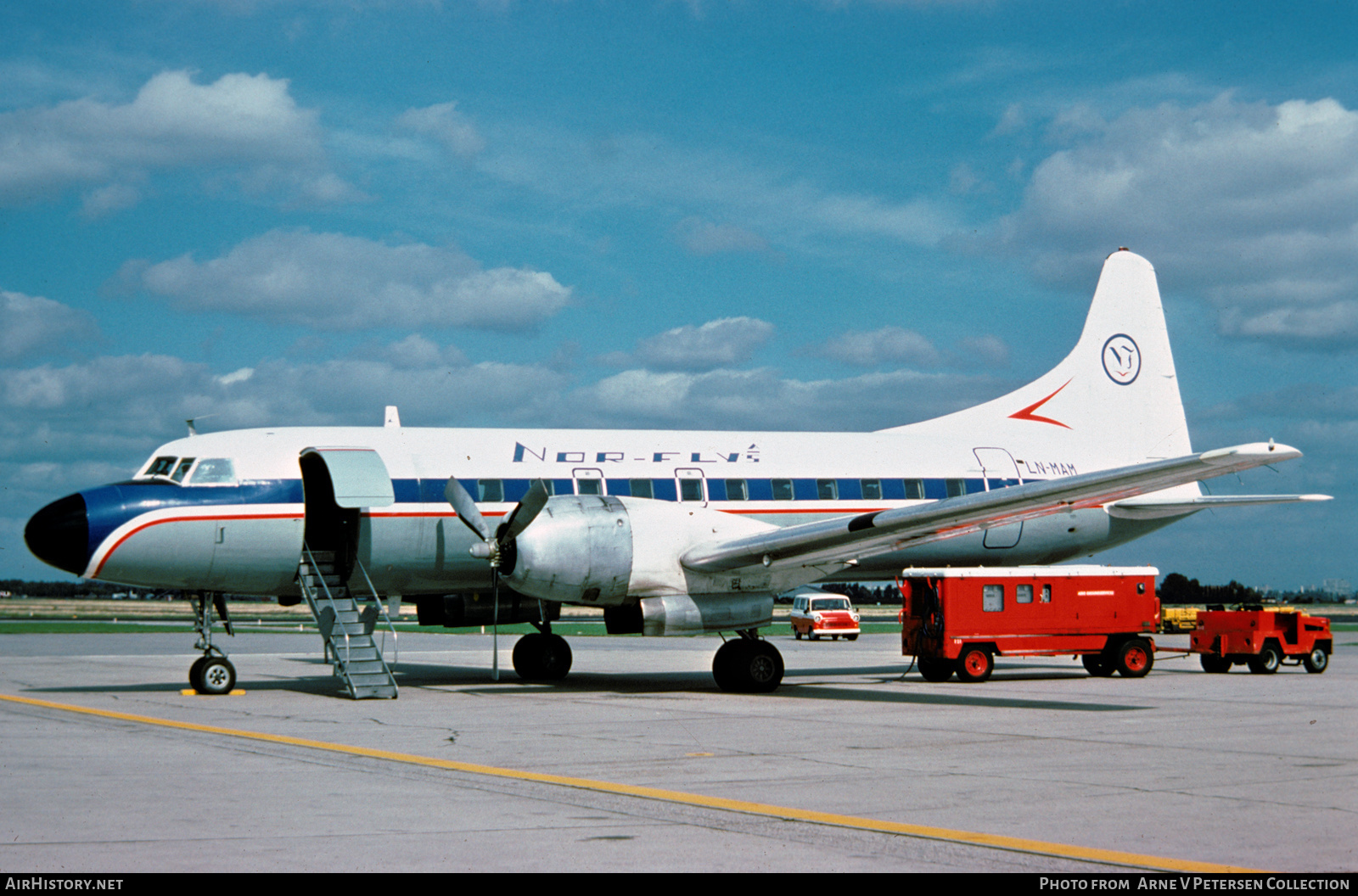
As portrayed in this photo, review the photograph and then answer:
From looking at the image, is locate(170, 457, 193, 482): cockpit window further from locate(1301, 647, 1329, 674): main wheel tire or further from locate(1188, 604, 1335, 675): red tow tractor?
locate(1301, 647, 1329, 674): main wheel tire

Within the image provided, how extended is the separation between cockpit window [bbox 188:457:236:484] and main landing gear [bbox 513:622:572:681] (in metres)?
6.56

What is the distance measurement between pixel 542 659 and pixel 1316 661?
657 inches

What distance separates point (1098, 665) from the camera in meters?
25.3

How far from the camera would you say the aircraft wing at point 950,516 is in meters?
15.8

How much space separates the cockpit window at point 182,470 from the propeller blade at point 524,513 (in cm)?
523

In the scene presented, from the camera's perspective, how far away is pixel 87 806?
30.8 feet

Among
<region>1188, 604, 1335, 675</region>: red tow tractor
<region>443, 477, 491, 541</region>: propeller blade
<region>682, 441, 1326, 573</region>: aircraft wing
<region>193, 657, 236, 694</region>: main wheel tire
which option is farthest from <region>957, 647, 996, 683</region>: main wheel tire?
<region>193, 657, 236, 694</region>: main wheel tire

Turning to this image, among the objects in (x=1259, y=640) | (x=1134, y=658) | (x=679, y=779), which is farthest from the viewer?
(x=1259, y=640)

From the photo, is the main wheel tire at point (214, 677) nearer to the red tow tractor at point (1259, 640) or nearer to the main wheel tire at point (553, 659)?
the main wheel tire at point (553, 659)

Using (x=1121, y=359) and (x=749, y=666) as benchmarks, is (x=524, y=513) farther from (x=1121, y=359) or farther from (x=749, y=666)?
(x=1121, y=359)

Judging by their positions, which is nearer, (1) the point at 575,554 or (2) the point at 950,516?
(2) the point at 950,516

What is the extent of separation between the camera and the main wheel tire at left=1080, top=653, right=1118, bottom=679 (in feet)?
82.2

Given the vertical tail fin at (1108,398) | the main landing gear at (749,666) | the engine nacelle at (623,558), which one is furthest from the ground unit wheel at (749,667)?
the vertical tail fin at (1108,398)

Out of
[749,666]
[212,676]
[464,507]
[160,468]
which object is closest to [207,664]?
[212,676]
